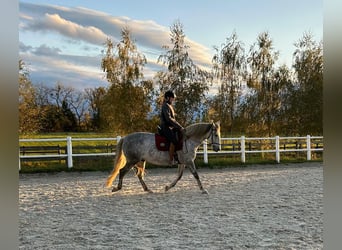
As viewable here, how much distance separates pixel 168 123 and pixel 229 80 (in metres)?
9.56

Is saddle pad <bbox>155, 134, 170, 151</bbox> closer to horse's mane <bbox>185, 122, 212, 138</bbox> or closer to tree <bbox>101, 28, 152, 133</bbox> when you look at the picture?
horse's mane <bbox>185, 122, 212, 138</bbox>

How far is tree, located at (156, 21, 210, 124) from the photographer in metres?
13.8

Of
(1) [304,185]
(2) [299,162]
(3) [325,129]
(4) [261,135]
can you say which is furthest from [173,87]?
(3) [325,129]


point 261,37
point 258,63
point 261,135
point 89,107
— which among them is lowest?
point 261,135

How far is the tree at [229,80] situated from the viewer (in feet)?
48.8

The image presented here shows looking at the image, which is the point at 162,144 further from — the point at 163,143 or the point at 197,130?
the point at 197,130

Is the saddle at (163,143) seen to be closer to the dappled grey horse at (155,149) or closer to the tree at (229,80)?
the dappled grey horse at (155,149)

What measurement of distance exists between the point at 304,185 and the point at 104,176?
531 cm

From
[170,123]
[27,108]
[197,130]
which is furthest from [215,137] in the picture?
[27,108]

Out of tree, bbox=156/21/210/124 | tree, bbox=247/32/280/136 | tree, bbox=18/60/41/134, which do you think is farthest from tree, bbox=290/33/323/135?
tree, bbox=18/60/41/134

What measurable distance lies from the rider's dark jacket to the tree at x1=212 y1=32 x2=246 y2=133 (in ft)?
27.3

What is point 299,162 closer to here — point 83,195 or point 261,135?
point 261,135
